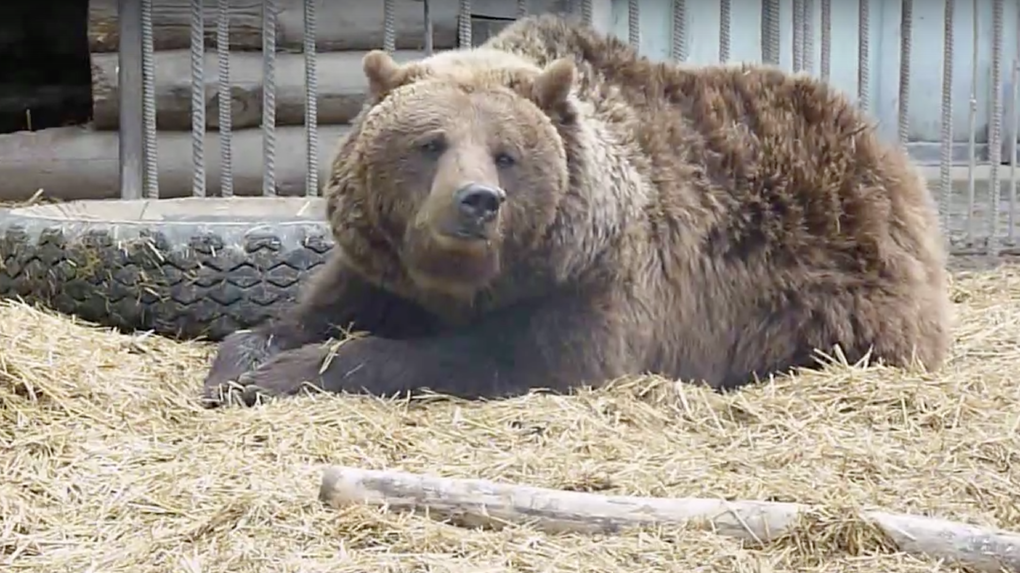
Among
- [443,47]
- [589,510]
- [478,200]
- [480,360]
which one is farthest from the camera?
[443,47]

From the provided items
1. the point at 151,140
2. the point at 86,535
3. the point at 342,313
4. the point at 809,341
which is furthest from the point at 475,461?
the point at 151,140

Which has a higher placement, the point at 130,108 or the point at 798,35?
the point at 798,35

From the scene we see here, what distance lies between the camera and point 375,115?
15.5 ft

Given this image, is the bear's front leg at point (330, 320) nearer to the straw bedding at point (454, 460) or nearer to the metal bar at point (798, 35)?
the straw bedding at point (454, 460)

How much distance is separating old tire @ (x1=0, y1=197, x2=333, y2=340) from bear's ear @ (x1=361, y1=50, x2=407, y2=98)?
939 millimetres

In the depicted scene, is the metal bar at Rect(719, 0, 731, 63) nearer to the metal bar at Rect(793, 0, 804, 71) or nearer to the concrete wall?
the metal bar at Rect(793, 0, 804, 71)

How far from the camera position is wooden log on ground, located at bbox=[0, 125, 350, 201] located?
822 cm

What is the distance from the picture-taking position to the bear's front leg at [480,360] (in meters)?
4.57

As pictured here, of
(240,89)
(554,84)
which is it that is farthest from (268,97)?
(554,84)

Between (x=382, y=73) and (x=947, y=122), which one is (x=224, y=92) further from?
(x=947, y=122)

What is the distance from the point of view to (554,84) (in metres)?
4.69

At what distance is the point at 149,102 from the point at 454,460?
415cm

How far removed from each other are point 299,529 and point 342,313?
6.05 ft

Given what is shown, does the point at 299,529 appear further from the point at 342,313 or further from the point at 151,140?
the point at 151,140
